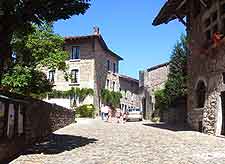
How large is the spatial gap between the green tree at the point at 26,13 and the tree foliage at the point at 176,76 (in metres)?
17.8

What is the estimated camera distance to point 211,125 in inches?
749

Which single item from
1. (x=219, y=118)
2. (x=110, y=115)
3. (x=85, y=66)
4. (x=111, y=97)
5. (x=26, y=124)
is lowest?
(x=26, y=124)

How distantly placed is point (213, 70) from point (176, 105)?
1056 cm

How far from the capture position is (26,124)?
1361 cm

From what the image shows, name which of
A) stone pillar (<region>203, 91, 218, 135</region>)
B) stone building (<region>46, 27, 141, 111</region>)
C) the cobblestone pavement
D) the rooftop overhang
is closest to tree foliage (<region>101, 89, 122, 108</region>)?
stone building (<region>46, 27, 141, 111</region>)

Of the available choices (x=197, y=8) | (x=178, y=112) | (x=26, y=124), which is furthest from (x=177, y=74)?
(x=26, y=124)

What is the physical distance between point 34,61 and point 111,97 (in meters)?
26.1

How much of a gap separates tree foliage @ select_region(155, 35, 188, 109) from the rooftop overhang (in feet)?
16.2

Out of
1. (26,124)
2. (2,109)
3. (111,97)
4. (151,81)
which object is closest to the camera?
(2,109)

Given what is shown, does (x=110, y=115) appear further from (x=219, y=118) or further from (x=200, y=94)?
(x=219, y=118)

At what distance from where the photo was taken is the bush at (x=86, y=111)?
44.7m

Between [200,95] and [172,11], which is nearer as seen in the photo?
[200,95]

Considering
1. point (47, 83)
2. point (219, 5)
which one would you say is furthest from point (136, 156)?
point (47, 83)

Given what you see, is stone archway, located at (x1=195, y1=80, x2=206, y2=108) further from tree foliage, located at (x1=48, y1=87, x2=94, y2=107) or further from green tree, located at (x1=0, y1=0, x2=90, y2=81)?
tree foliage, located at (x1=48, y1=87, x2=94, y2=107)
